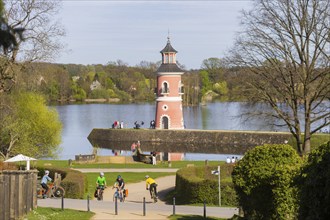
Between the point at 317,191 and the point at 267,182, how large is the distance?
20.8 ft

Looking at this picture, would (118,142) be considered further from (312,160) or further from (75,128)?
(312,160)

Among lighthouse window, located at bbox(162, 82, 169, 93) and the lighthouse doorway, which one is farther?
the lighthouse doorway

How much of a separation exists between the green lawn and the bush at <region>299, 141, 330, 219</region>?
9441 mm

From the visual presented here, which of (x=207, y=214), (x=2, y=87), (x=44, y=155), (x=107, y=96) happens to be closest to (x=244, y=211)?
(x=207, y=214)

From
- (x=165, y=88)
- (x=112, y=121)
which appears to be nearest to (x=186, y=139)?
(x=165, y=88)

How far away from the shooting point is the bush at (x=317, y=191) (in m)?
9.04

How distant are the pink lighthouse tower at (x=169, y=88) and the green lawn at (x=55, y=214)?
42.0m

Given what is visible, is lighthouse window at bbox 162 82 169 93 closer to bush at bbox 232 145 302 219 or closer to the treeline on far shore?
bush at bbox 232 145 302 219

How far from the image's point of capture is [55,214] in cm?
1836

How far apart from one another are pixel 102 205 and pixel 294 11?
11.4m

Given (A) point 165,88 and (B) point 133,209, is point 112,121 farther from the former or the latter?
(B) point 133,209

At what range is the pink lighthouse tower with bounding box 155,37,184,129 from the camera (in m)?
60.9

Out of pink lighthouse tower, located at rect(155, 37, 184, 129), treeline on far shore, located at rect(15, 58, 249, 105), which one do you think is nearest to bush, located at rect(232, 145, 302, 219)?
pink lighthouse tower, located at rect(155, 37, 184, 129)

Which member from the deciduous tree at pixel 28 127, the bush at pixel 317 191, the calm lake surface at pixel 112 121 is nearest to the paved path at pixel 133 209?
the bush at pixel 317 191
